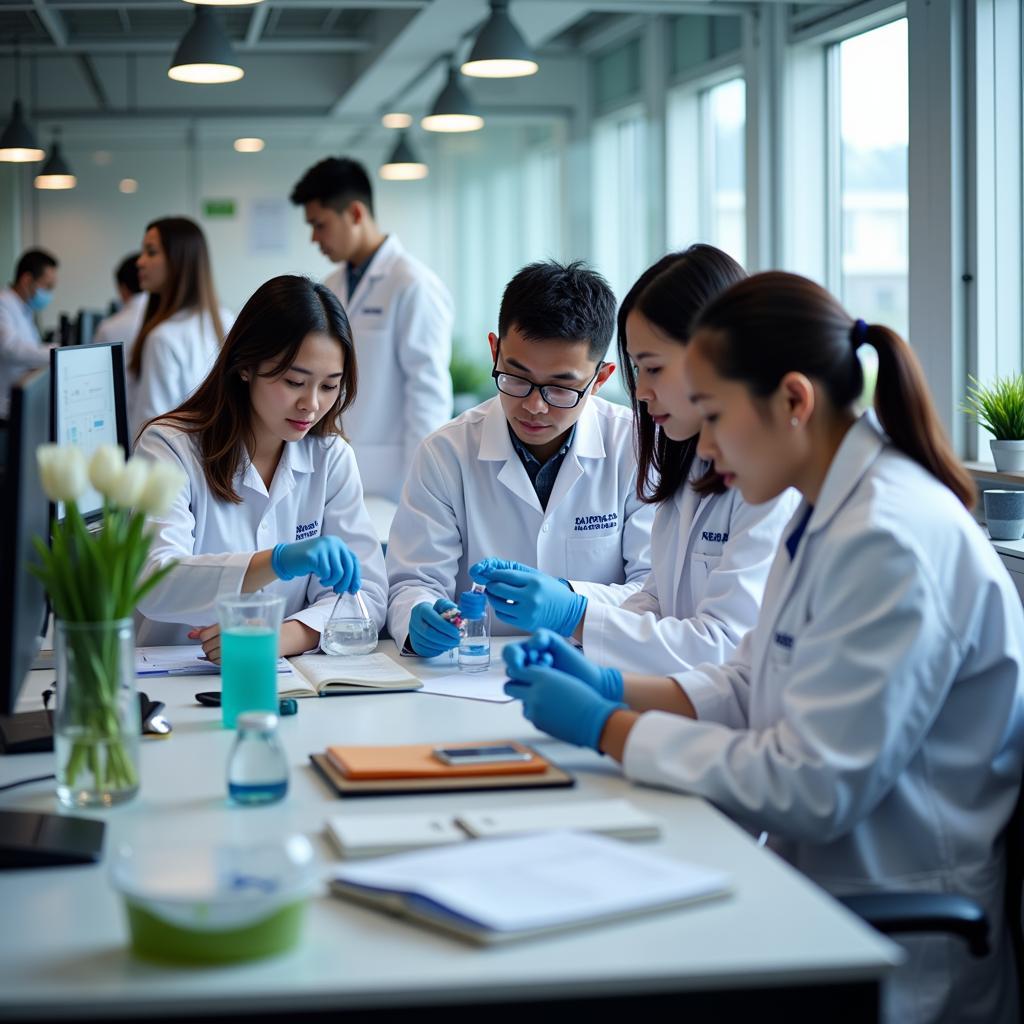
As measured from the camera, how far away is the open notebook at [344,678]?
6.53 ft

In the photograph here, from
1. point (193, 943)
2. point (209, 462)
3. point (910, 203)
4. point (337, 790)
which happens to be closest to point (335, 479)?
point (209, 462)

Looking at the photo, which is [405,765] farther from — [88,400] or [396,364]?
[396,364]

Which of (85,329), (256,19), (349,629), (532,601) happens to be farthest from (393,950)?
(256,19)

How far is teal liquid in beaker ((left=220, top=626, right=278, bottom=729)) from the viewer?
1.67m

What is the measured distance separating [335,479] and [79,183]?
6.22m

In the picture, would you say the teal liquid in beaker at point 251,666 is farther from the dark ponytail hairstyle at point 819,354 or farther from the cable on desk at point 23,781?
the dark ponytail hairstyle at point 819,354

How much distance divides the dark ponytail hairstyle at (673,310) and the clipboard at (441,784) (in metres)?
0.80

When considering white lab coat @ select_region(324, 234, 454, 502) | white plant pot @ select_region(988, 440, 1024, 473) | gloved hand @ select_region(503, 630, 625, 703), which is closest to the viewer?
gloved hand @ select_region(503, 630, 625, 703)

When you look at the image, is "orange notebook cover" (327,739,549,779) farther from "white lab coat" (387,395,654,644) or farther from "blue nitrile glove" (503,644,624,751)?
"white lab coat" (387,395,654,644)

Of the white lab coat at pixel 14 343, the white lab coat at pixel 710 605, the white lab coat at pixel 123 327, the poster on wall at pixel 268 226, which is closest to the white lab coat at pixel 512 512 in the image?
the white lab coat at pixel 710 605

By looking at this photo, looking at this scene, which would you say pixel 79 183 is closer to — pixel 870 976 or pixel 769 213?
pixel 769 213

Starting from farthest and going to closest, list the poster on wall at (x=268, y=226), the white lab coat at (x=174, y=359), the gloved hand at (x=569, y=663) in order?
the poster on wall at (x=268, y=226) → the white lab coat at (x=174, y=359) → the gloved hand at (x=569, y=663)

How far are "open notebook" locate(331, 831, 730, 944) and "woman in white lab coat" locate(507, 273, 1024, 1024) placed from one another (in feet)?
0.78

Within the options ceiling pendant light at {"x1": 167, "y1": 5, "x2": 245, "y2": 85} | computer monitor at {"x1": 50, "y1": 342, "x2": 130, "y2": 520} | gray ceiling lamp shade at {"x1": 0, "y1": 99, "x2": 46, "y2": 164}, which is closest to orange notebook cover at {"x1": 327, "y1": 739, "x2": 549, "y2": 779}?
computer monitor at {"x1": 50, "y1": 342, "x2": 130, "y2": 520}
